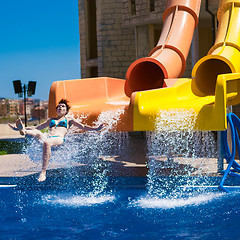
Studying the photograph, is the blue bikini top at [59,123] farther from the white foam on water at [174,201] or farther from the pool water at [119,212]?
the white foam on water at [174,201]

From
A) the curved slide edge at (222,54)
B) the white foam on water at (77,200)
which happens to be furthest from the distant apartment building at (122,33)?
the white foam on water at (77,200)

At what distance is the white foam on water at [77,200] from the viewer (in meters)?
5.74

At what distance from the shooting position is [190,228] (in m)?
4.48

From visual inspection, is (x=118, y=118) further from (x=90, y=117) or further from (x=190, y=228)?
(x=190, y=228)

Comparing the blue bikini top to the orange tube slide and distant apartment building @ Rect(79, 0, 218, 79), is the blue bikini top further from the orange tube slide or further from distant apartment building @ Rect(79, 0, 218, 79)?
distant apartment building @ Rect(79, 0, 218, 79)

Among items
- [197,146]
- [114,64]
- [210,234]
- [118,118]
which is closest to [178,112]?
[118,118]

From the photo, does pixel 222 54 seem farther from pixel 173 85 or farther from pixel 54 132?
pixel 54 132

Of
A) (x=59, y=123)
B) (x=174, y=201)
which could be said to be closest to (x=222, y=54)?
(x=174, y=201)

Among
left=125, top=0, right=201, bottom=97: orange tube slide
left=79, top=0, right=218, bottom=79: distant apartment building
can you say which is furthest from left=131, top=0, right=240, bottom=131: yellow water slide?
left=79, top=0, right=218, bottom=79: distant apartment building

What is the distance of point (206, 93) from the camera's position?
7.39 meters

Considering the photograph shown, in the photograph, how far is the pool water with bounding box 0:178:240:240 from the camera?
4383mm

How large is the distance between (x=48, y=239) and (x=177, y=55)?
5.61 meters

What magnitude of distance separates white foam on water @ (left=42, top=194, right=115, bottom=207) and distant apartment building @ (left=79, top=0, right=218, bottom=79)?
7.23 metres

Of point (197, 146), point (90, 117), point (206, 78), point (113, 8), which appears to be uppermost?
point (113, 8)
